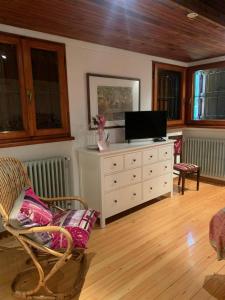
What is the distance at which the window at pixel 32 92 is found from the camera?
244cm

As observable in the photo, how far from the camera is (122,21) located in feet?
7.50

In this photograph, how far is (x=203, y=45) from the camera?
3.25 meters

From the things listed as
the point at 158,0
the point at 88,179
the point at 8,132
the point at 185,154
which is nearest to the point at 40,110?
the point at 8,132

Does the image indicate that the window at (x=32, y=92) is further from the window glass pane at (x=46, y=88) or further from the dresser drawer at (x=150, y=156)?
the dresser drawer at (x=150, y=156)

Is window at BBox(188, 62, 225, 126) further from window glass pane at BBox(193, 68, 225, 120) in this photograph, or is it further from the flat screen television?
the flat screen television

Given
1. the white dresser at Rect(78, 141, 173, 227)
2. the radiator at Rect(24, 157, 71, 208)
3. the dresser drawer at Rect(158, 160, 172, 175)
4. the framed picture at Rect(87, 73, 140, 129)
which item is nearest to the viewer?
the radiator at Rect(24, 157, 71, 208)

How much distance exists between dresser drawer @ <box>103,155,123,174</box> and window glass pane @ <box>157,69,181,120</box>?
173 centimetres

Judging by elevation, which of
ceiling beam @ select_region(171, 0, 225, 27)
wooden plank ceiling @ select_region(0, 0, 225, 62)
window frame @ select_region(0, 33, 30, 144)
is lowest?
window frame @ select_region(0, 33, 30, 144)

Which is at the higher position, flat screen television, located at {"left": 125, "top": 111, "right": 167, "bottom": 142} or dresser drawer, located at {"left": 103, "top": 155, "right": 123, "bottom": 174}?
flat screen television, located at {"left": 125, "top": 111, "right": 167, "bottom": 142}

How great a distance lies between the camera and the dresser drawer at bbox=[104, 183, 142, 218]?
278cm

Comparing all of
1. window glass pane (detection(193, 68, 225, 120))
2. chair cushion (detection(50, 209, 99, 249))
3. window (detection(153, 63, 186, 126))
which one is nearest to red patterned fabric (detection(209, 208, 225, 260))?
chair cushion (detection(50, 209, 99, 249))

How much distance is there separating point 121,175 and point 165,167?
901 millimetres

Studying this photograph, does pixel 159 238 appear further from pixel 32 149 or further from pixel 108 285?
pixel 32 149

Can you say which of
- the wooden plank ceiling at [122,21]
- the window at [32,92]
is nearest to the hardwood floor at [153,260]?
the window at [32,92]
